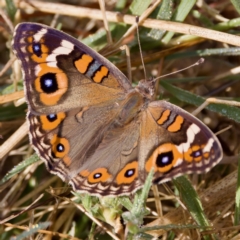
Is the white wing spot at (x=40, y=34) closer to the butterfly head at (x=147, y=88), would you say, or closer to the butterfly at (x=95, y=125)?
the butterfly at (x=95, y=125)

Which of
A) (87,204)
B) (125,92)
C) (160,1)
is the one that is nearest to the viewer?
(87,204)

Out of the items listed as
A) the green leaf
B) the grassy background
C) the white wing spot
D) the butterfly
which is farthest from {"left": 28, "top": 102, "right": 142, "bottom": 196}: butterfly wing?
the green leaf

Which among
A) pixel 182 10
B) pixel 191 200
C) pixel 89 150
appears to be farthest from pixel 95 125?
pixel 182 10

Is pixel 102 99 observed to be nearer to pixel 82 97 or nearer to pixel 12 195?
pixel 82 97

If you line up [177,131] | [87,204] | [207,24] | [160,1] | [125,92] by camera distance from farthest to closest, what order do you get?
1. [207,24]
2. [160,1]
3. [125,92]
4. [87,204]
5. [177,131]

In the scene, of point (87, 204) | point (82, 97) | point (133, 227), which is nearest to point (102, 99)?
point (82, 97)

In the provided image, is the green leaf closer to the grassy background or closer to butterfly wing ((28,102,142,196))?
the grassy background

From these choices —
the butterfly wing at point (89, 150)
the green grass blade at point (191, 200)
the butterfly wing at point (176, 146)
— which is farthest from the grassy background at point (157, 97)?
the butterfly wing at point (176, 146)
